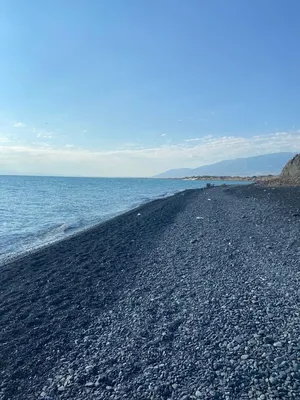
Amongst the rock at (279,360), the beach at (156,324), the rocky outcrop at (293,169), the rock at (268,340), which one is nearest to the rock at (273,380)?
the beach at (156,324)

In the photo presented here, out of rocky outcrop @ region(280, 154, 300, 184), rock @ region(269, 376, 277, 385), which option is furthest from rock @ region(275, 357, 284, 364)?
rocky outcrop @ region(280, 154, 300, 184)

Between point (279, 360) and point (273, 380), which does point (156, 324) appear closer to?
point (279, 360)

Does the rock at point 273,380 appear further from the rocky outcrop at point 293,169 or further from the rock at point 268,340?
the rocky outcrop at point 293,169

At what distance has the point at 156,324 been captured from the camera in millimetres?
6496

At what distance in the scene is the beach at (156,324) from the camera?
4605 mm

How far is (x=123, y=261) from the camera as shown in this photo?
11.8 meters

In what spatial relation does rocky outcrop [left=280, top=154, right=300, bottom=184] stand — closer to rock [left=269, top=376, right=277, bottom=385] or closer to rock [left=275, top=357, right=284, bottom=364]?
rock [left=275, top=357, right=284, bottom=364]

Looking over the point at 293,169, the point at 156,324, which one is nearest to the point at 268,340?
the point at 156,324

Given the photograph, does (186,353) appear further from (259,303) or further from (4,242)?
(4,242)

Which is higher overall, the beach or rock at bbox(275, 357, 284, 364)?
rock at bbox(275, 357, 284, 364)

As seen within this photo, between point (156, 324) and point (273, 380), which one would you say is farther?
point (156, 324)

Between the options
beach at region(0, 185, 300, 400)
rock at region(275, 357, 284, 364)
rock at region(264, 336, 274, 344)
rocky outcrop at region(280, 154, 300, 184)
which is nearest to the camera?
beach at region(0, 185, 300, 400)

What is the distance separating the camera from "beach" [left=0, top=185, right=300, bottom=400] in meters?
4.61

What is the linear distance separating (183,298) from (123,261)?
14.8ft
